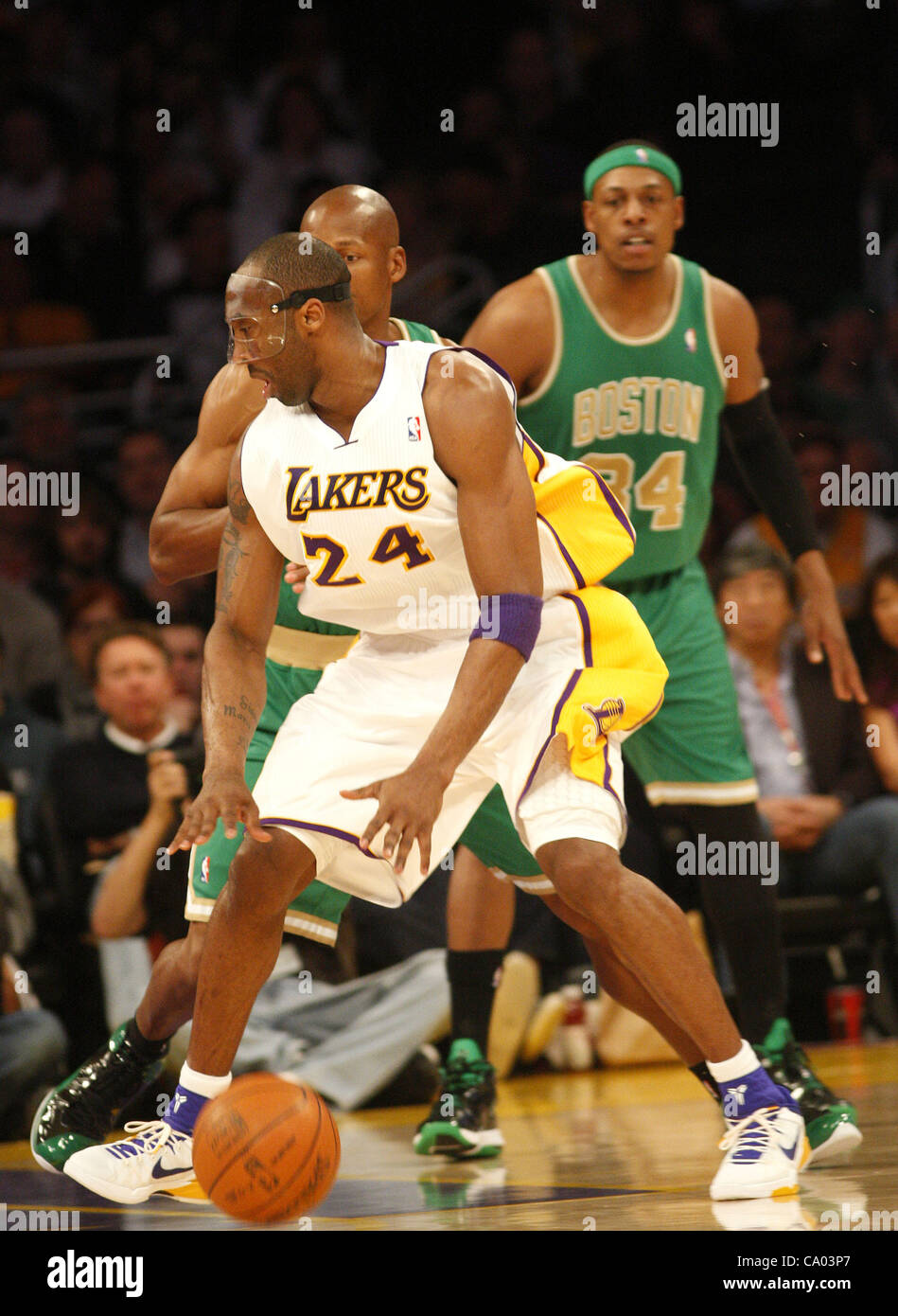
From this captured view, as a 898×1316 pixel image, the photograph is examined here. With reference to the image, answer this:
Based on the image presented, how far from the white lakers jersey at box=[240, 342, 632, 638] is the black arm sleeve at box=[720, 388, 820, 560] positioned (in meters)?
1.41

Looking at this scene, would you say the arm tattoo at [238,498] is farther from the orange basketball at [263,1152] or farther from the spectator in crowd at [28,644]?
the spectator in crowd at [28,644]

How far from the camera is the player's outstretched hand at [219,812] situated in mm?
3135

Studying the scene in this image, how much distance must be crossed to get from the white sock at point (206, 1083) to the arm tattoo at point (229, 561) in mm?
868

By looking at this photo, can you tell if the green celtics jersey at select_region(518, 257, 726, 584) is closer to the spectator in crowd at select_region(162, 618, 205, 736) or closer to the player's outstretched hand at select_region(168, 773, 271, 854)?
the player's outstretched hand at select_region(168, 773, 271, 854)

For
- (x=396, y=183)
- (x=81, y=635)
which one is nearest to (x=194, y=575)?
(x=81, y=635)

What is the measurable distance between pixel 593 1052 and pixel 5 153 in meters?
4.92

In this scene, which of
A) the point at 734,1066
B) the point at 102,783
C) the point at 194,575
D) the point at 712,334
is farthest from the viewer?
the point at 102,783

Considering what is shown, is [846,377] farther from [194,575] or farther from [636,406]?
[194,575]

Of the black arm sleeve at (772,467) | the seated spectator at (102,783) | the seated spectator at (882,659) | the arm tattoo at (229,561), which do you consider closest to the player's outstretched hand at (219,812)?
the arm tattoo at (229,561)

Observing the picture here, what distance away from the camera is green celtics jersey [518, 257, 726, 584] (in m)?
4.38

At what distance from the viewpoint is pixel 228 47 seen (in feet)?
28.9

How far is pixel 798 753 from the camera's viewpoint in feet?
21.1

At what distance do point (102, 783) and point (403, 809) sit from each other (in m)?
2.58

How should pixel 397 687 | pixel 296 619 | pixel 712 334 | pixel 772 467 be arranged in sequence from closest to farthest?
pixel 397 687
pixel 296 619
pixel 712 334
pixel 772 467
